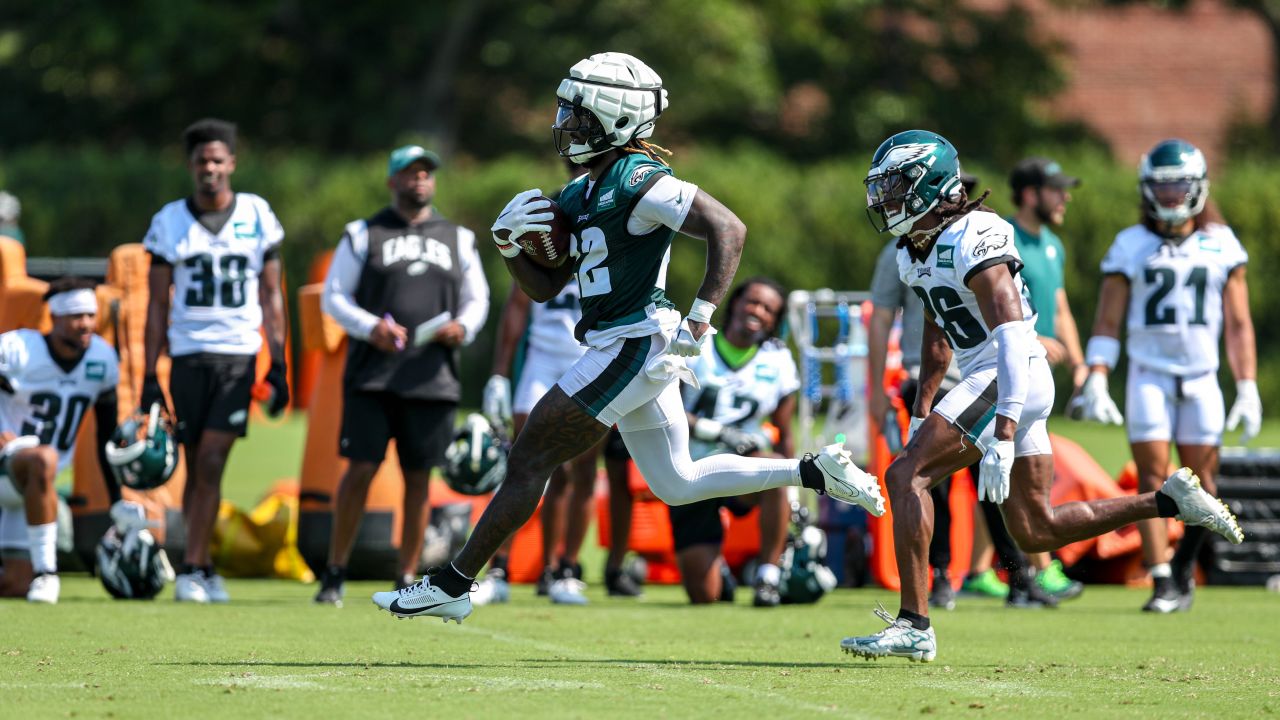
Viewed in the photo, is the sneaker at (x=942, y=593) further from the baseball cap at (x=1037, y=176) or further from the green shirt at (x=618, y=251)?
the green shirt at (x=618, y=251)

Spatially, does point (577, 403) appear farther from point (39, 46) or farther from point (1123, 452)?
point (39, 46)

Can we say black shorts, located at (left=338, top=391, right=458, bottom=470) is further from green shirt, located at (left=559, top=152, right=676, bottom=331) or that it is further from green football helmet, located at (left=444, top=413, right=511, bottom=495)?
green shirt, located at (left=559, top=152, right=676, bottom=331)

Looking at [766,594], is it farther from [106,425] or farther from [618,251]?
[106,425]

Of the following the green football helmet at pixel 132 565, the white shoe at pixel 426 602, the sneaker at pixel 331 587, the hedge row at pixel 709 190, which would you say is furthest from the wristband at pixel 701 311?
the hedge row at pixel 709 190

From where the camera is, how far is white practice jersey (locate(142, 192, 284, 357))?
9703 mm

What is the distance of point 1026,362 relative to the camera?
270 inches

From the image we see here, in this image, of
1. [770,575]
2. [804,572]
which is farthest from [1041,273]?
[770,575]

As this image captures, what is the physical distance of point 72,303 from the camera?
981 centimetres

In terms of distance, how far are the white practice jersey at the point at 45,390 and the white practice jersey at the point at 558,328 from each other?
7.59ft

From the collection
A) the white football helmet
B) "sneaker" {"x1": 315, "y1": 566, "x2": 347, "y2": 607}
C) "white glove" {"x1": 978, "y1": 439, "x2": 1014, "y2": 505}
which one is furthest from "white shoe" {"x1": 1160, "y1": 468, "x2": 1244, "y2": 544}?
"sneaker" {"x1": 315, "y1": 566, "x2": 347, "y2": 607}

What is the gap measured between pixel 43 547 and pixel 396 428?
1.87 metres

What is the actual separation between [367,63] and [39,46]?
16.5ft

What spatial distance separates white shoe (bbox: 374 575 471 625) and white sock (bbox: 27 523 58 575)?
10.00 ft

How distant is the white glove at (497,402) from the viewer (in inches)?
398
